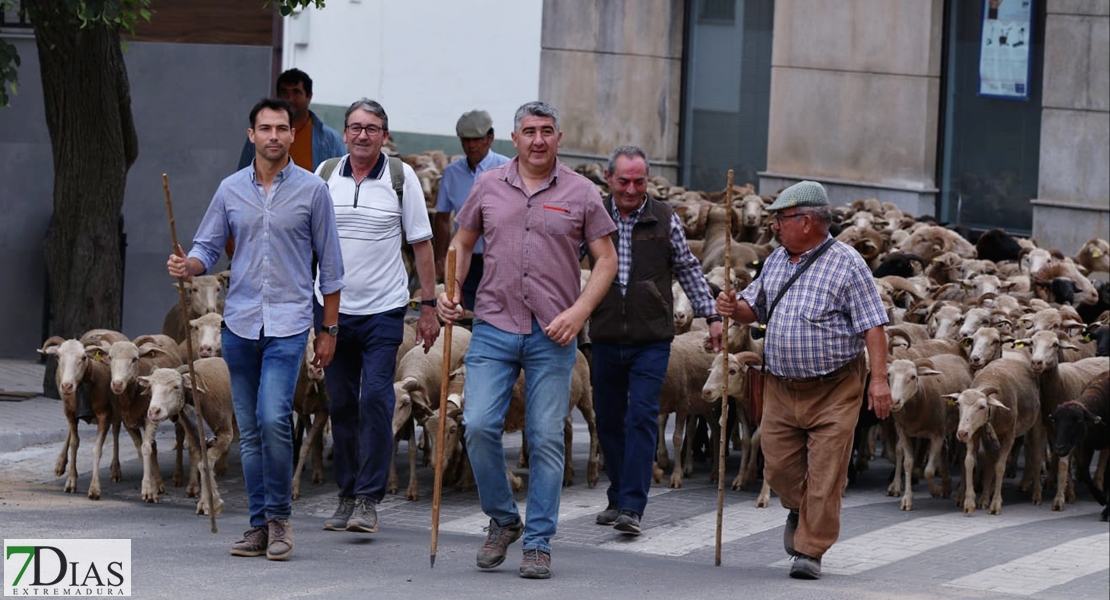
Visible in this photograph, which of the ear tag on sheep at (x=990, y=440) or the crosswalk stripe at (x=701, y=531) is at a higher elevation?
the ear tag on sheep at (x=990, y=440)

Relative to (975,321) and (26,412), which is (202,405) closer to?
(26,412)

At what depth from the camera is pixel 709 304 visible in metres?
9.98

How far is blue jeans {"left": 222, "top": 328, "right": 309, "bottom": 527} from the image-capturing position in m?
8.45

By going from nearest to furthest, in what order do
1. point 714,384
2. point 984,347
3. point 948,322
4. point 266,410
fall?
point 266,410 < point 714,384 < point 984,347 < point 948,322

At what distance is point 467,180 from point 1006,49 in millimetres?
14930

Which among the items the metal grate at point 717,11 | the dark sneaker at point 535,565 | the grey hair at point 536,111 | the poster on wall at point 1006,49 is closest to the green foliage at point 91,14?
the grey hair at point 536,111

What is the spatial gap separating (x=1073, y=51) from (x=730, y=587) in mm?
16780

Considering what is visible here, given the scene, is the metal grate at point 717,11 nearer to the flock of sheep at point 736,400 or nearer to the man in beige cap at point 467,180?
the flock of sheep at point 736,400

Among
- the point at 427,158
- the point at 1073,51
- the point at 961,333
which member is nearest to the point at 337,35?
the point at 427,158

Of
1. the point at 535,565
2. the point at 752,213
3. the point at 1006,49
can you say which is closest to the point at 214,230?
the point at 535,565

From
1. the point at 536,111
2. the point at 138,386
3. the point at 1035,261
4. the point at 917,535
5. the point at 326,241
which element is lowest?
the point at 917,535

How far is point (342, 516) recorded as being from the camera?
973cm

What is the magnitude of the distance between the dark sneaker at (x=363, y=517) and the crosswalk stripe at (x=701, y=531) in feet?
4.11

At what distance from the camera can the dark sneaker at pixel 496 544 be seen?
336 inches
